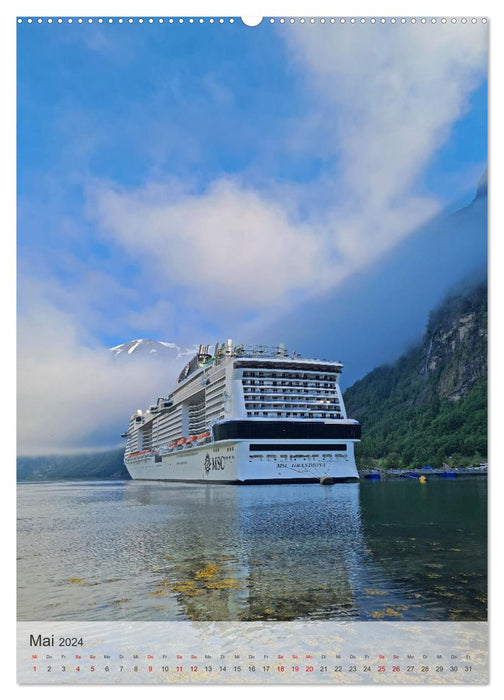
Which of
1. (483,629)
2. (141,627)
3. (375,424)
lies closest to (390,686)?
(483,629)

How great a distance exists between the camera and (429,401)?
93875mm

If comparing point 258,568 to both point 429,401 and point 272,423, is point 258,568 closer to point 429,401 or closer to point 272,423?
point 272,423

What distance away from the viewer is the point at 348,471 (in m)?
46.0

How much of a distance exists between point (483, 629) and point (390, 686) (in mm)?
1935

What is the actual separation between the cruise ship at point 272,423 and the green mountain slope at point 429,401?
1806 cm

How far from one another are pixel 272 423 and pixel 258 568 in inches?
1297

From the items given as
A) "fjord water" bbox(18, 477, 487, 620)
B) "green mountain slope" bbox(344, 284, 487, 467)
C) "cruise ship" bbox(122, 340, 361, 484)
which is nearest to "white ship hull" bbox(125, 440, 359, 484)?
"cruise ship" bbox(122, 340, 361, 484)

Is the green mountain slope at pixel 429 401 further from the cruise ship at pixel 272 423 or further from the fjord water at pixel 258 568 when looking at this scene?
the fjord water at pixel 258 568

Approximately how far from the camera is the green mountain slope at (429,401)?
2881 inches

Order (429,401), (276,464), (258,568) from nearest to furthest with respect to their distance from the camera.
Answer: (258,568) < (276,464) < (429,401)

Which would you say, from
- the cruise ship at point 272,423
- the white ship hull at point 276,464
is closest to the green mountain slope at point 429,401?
the cruise ship at point 272,423

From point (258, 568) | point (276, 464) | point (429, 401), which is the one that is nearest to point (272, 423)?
point (276, 464)

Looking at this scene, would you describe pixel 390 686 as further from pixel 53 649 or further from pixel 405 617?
pixel 53 649

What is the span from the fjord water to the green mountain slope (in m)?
42.5
